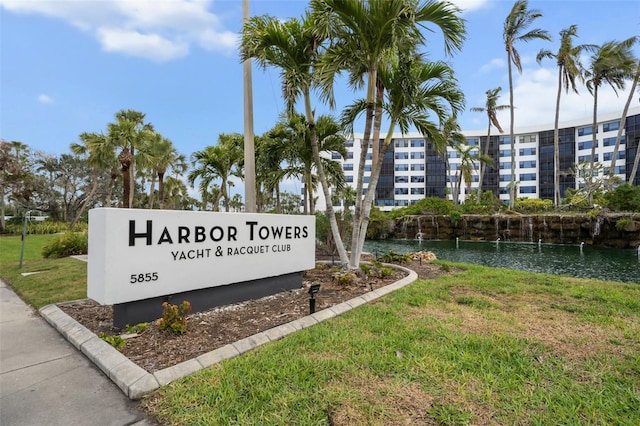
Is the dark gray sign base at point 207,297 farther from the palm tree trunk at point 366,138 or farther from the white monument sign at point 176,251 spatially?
the palm tree trunk at point 366,138

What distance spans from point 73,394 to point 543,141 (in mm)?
65426

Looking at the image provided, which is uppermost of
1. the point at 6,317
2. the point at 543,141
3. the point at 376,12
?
the point at 543,141

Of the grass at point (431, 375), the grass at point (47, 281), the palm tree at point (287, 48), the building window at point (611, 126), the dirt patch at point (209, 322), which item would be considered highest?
the building window at point (611, 126)

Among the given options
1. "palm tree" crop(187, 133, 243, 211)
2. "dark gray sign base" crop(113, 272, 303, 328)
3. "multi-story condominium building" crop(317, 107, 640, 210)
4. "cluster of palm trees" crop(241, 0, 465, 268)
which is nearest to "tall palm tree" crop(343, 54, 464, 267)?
"cluster of palm trees" crop(241, 0, 465, 268)

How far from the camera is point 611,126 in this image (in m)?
47.2

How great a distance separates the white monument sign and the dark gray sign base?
132 mm

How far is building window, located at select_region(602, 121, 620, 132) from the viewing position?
46.2 metres

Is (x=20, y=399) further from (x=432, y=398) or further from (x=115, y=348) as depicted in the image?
(x=432, y=398)

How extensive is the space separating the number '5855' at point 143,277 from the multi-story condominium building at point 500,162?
156 ft

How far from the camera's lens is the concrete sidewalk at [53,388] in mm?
2438

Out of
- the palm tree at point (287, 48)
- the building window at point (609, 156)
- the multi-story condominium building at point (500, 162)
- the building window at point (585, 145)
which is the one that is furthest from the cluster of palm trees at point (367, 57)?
the building window at point (585, 145)

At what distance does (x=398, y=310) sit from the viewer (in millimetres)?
4816

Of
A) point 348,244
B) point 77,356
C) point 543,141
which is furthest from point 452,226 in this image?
point 543,141

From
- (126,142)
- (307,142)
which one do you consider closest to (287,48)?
(307,142)
